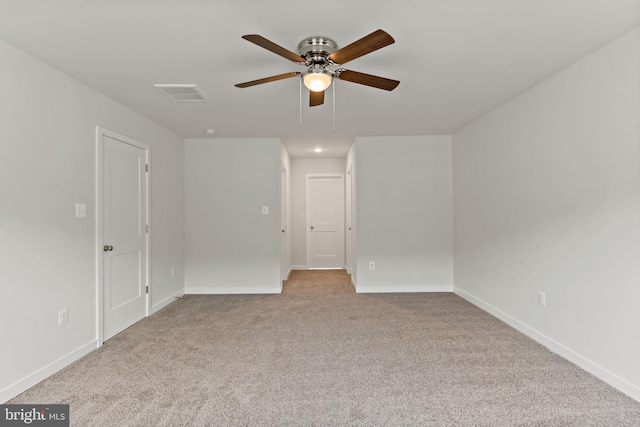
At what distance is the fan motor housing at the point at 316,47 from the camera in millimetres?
2055

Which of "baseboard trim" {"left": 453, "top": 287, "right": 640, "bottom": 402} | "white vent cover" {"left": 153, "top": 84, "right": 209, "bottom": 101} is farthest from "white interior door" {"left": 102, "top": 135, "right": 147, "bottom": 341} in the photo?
"baseboard trim" {"left": 453, "top": 287, "right": 640, "bottom": 402}

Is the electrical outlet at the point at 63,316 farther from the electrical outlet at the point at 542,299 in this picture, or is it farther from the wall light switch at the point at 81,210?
the electrical outlet at the point at 542,299

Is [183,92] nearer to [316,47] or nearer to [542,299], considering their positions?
[316,47]

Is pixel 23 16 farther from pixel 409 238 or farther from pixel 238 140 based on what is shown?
pixel 409 238

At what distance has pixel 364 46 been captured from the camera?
175 cm

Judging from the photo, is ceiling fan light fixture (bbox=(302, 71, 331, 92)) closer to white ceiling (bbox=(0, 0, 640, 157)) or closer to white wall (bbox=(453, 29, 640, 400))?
white ceiling (bbox=(0, 0, 640, 157))

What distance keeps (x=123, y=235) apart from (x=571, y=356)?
413 centimetres

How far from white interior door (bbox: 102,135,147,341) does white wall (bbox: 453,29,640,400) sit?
3.93 m

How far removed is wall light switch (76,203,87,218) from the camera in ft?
8.82

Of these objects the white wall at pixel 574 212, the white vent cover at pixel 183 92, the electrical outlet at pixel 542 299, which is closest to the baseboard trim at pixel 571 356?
the white wall at pixel 574 212

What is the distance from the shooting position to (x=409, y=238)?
479cm

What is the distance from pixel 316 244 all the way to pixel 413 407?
4964 mm

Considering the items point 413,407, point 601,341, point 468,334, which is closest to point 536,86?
point 601,341

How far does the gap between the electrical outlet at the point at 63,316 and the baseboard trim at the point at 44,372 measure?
0.85ft
